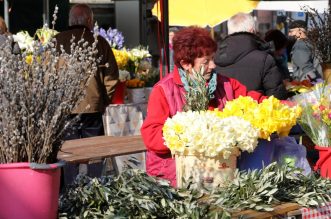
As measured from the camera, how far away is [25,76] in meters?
2.25

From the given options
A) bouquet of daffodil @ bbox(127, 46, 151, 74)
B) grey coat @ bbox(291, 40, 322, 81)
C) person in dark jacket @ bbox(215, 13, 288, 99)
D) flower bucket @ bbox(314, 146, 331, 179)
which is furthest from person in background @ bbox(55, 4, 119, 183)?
grey coat @ bbox(291, 40, 322, 81)

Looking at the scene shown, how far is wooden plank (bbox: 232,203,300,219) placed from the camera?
8.43 feet

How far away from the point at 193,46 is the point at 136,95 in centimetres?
302

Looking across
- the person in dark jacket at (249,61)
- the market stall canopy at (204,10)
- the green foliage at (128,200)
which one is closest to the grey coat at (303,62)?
the market stall canopy at (204,10)

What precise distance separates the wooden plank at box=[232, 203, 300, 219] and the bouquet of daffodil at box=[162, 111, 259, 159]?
0.25m

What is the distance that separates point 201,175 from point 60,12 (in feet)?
19.0

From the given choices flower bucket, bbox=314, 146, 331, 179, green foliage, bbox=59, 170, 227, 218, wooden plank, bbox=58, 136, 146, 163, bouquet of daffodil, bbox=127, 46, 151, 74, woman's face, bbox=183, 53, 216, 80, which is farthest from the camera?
bouquet of daffodil, bbox=127, 46, 151, 74

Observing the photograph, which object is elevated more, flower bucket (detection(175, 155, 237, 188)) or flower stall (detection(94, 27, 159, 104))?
flower stall (detection(94, 27, 159, 104))

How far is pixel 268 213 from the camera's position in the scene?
2.63 metres

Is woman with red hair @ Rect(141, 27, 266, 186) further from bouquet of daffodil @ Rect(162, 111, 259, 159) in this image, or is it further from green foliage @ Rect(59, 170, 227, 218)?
green foliage @ Rect(59, 170, 227, 218)

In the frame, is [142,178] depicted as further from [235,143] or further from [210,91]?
[210,91]

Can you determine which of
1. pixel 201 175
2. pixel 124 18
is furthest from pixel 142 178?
pixel 124 18

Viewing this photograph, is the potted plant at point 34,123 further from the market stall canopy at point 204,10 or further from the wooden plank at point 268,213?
the market stall canopy at point 204,10

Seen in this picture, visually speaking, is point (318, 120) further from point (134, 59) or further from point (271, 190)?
point (134, 59)
